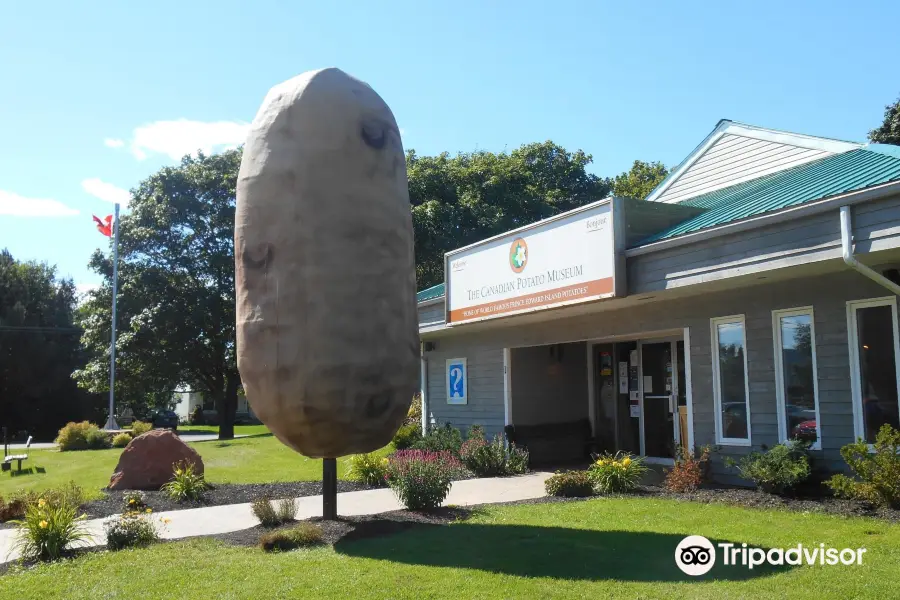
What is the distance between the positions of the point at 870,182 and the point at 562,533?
16.4 ft

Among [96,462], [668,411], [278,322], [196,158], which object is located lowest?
[96,462]

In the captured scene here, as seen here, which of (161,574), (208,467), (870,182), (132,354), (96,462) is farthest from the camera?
(132,354)

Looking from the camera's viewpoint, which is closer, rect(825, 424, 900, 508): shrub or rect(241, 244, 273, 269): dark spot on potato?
rect(241, 244, 273, 269): dark spot on potato

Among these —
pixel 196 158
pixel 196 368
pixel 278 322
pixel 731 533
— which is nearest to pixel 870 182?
pixel 731 533

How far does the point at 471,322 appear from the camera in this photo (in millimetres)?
14625

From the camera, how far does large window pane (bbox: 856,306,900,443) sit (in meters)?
8.97

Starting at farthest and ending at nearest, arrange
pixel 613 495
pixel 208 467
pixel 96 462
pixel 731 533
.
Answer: pixel 96 462, pixel 208 467, pixel 613 495, pixel 731 533

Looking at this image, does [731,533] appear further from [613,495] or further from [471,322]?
[471,322]

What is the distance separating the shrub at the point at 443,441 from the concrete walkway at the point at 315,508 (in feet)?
8.95

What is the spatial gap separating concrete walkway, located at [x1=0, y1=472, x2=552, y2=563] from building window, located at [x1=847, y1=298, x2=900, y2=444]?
4399 mm

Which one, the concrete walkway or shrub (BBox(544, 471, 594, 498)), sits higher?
shrub (BBox(544, 471, 594, 498))

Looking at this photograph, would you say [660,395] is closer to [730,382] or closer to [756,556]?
[730,382]

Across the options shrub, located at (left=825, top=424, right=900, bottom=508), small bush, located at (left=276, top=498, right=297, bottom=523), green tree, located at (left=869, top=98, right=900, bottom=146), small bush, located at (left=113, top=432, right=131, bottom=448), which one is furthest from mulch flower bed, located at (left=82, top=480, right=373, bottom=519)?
green tree, located at (left=869, top=98, right=900, bottom=146)

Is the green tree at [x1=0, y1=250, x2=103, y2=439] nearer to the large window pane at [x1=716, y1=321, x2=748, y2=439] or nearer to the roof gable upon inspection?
the roof gable
